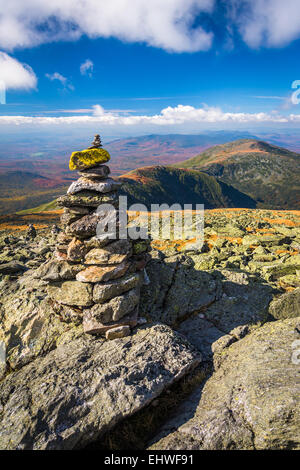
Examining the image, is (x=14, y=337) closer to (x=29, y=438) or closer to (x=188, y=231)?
(x=29, y=438)

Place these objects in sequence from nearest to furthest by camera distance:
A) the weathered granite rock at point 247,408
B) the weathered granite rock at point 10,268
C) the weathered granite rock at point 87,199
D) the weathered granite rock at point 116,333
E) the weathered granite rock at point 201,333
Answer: the weathered granite rock at point 247,408, the weathered granite rock at point 116,333, the weathered granite rock at point 201,333, the weathered granite rock at point 87,199, the weathered granite rock at point 10,268

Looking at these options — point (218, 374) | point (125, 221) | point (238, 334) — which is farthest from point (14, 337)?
point (238, 334)

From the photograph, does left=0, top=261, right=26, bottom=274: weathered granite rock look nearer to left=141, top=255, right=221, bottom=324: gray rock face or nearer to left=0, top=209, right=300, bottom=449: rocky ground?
left=0, top=209, right=300, bottom=449: rocky ground

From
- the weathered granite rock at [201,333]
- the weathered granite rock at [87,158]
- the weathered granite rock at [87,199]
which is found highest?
the weathered granite rock at [87,158]

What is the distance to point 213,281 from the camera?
51.3ft

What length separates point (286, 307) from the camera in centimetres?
1342

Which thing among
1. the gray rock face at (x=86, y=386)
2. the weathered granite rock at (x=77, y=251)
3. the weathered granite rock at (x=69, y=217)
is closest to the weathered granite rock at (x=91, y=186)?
the weathered granite rock at (x=69, y=217)

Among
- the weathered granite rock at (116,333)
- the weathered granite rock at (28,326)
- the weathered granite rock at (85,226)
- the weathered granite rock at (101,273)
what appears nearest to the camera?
the weathered granite rock at (116,333)

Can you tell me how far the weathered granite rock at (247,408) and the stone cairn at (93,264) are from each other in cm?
441

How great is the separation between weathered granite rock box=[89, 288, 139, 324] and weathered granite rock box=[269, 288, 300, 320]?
338 inches

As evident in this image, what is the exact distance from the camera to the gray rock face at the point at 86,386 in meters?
7.32

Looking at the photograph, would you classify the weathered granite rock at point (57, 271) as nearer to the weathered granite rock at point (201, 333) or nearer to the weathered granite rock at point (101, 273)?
the weathered granite rock at point (101, 273)

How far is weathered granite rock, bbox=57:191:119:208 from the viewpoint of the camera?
42.2 ft
